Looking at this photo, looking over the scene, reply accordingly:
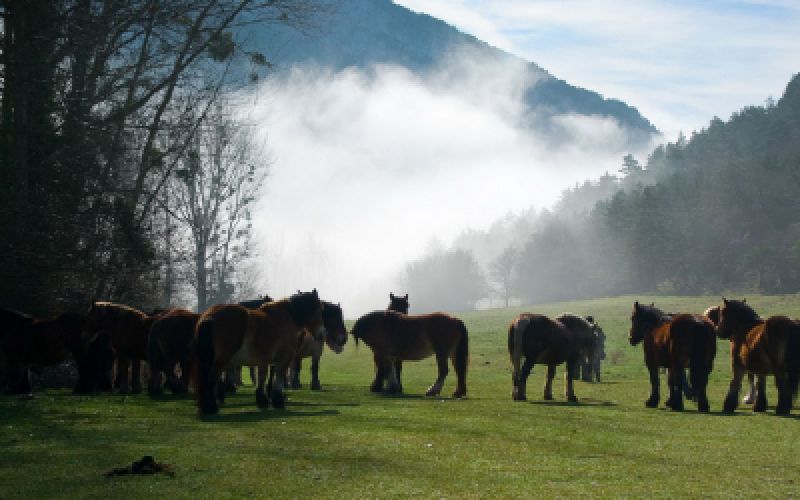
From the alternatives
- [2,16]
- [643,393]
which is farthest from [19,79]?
[643,393]

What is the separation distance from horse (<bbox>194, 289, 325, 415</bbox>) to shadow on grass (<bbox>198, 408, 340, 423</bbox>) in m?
0.32

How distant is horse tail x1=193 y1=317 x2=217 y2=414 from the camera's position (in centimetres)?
1568

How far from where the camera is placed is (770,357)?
19.8 m

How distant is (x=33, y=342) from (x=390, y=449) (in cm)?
1248

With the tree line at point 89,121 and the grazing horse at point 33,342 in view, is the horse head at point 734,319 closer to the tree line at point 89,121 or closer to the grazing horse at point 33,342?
the grazing horse at point 33,342

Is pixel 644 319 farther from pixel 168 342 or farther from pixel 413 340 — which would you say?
pixel 168 342

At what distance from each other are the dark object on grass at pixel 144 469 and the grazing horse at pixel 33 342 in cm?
1150

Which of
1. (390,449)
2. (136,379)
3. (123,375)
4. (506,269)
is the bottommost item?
(390,449)

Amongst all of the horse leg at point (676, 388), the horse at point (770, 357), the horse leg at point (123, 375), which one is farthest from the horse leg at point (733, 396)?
the horse leg at point (123, 375)

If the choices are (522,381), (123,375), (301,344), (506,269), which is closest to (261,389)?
(301,344)

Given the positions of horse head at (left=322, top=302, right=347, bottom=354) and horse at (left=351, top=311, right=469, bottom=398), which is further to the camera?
horse at (left=351, top=311, right=469, bottom=398)

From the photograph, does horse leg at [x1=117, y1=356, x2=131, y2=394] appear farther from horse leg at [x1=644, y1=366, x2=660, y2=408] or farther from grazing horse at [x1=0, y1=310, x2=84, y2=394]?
horse leg at [x1=644, y1=366, x2=660, y2=408]

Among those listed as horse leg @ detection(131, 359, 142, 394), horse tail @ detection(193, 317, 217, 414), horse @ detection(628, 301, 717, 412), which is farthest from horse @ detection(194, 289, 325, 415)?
horse @ detection(628, 301, 717, 412)

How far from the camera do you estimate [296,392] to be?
23719mm
